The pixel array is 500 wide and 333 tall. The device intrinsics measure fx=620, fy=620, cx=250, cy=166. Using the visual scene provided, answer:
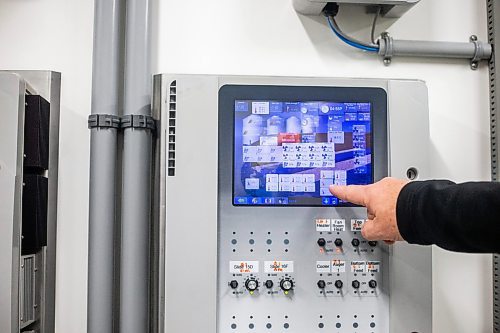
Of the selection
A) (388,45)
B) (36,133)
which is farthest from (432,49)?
(36,133)

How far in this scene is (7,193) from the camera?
1215mm

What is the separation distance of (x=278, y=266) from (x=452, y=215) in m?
0.44

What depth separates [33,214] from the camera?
1334 mm

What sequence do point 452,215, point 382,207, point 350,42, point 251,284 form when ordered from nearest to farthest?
point 452,215 → point 382,207 → point 251,284 → point 350,42

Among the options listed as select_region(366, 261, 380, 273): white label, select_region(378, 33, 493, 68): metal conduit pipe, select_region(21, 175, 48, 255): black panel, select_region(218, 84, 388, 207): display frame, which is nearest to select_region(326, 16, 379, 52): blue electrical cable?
select_region(378, 33, 493, 68): metal conduit pipe

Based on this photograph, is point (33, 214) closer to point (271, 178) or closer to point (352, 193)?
point (271, 178)

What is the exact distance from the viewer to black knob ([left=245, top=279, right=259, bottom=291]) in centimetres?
127

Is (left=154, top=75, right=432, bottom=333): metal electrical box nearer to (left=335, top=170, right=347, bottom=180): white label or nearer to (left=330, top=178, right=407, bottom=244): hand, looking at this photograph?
(left=335, top=170, right=347, bottom=180): white label

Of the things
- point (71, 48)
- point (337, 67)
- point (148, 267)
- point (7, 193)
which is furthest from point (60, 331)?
point (337, 67)

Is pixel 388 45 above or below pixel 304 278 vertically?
above

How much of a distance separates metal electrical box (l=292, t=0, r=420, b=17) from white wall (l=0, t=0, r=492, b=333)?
0.10 ft

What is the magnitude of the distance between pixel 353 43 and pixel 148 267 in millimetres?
713

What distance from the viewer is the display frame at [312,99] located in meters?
1.32

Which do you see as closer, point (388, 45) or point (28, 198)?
point (28, 198)
